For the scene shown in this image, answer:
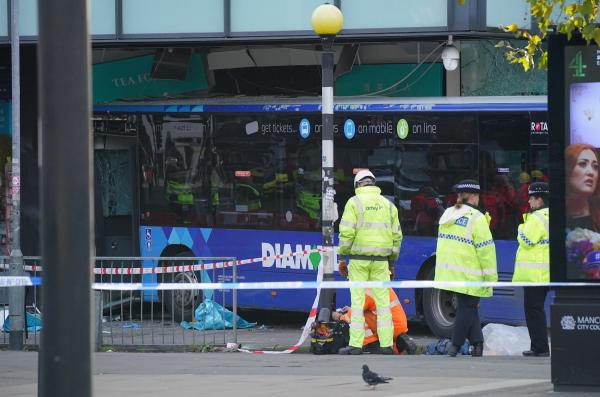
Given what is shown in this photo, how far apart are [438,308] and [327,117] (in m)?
3.55

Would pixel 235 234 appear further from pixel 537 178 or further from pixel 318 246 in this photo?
pixel 537 178

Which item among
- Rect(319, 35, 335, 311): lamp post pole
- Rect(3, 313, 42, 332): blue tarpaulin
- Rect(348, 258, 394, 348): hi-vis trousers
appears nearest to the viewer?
Rect(348, 258, 394, 348): hi-vis trousers

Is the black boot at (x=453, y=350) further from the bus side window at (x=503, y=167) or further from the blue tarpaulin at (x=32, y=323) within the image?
the blue tarpaulin at (x=32, y=323)

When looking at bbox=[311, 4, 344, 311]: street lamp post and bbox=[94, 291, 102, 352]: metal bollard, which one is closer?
bbox=[311, 4, 344, 311]: street lamp post

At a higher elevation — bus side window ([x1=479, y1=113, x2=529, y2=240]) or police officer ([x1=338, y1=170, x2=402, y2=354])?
bus side window ([x1=479, y1=113, x2=529, y2=240])

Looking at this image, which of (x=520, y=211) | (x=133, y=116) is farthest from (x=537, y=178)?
(x=133, y=116)

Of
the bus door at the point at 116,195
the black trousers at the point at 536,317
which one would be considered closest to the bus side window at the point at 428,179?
the black trousers at the point at 536,317

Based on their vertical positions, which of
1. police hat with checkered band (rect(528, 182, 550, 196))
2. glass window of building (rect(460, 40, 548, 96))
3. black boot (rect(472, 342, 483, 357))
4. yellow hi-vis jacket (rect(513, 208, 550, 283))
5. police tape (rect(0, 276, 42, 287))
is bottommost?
black boot (rect(472, 342, 483, 357))

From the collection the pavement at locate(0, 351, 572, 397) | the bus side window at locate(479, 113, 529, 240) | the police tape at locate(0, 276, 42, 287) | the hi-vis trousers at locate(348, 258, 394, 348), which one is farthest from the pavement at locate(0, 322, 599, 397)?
the bus side window at locate(479, 113, 529, 240)

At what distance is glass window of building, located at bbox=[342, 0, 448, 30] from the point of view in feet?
59.0

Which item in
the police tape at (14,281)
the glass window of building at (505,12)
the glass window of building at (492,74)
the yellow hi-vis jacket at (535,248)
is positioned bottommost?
the police tape at (14,281)

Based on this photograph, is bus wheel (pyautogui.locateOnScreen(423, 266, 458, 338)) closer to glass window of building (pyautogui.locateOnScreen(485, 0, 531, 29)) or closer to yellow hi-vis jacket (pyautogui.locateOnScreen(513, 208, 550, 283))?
yellow hi-vis jacket (pyautogui.locateOnScreen(513, 208, 550, 283))

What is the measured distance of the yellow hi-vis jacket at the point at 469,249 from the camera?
498 inches

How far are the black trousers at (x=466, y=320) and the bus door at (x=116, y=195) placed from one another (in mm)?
7527
